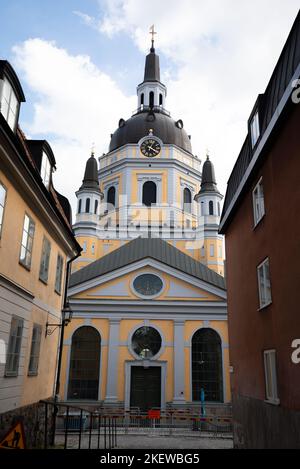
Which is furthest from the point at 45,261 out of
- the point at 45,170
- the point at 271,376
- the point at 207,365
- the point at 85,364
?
the point at 207,365

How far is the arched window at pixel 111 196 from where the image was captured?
43188mm

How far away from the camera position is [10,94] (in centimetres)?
970

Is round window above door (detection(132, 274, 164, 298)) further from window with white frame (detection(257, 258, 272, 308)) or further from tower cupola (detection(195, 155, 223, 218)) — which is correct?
window with white frame (detection(257, 258, 272, 308))

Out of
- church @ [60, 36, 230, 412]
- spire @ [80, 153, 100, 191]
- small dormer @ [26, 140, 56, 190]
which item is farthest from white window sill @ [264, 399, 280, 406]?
spire @ [80, 153, 100, 191]

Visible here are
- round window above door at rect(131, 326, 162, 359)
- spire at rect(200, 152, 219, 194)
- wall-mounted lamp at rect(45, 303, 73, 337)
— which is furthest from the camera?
spire at rect(200, 152, 219, 194)

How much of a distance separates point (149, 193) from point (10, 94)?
32858 mm

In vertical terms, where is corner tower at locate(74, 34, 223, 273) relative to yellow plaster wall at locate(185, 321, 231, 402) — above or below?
above

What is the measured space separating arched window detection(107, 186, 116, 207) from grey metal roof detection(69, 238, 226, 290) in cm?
1235

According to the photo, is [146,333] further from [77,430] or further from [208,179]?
[208,179]

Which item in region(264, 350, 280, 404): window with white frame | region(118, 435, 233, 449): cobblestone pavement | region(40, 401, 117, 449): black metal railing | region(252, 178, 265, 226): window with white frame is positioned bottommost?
region(118, 435, 233, 449): cobblestone pavement

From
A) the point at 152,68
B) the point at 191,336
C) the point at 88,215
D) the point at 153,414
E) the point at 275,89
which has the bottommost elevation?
the point at 153,414

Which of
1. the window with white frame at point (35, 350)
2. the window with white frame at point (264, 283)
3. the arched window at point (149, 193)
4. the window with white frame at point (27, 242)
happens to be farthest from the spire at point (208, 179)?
the window with white frame at point (27, 242)

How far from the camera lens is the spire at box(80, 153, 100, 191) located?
40906 mm
